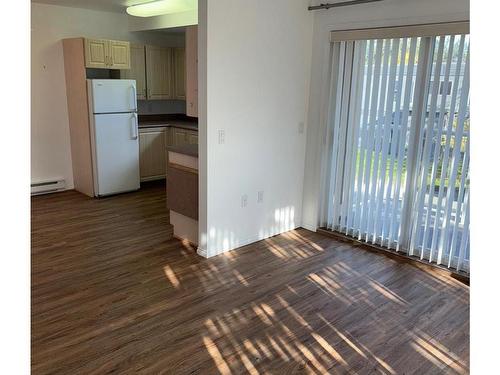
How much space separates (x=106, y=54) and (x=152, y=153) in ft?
5.12

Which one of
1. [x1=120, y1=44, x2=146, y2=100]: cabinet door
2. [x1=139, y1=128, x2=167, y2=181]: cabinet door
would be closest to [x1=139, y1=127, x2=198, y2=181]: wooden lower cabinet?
[x1=139, y1=128, x2=167, y2=181]: cabinet door

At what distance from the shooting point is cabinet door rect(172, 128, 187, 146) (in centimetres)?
619

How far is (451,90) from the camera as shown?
3.40 metres

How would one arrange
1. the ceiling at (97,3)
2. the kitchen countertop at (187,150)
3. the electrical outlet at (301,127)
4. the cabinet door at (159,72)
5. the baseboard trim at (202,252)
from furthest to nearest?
the cabinet door at (159,72) → the ceiling at (97,3) → the electrical outlet at (301,127) → the kitchen countertop at (187,150) → the baseboard trim at (202,252)

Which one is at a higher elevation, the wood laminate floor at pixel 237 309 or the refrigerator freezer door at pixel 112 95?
the refrigerator freezer door at pixel 112 95

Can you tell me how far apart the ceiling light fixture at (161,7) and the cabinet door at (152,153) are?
5.74 ft

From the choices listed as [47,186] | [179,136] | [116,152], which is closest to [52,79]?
[116,152]

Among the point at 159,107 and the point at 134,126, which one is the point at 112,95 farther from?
the point at 159,107

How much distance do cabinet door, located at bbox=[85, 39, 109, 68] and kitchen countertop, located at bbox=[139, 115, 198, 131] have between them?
103cm

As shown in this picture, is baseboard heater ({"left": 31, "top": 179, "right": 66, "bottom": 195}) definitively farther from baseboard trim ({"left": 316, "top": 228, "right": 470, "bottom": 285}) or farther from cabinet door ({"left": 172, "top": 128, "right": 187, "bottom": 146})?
baseboard trim ({"left": 316, "top": 228, "right": 470, "bottom": 285})

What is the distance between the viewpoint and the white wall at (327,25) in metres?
3.37

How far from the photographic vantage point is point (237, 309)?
3008 millimetres

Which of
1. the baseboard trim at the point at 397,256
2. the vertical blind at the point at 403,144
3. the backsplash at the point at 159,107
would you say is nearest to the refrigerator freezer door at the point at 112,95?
the backsplash at the point at 159,107

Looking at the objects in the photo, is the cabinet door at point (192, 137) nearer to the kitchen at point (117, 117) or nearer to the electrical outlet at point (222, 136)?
the kitchen at point (117, 117)
